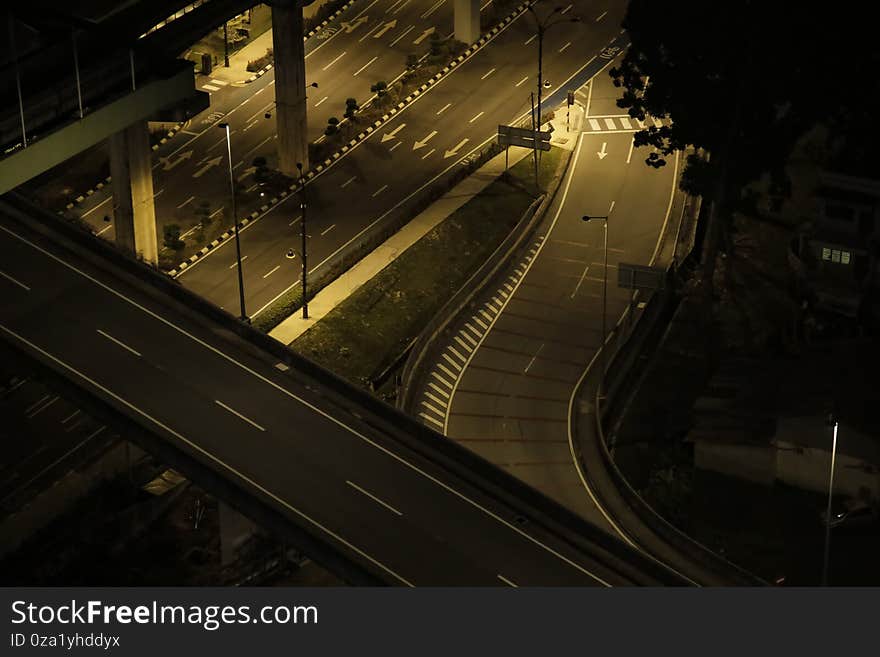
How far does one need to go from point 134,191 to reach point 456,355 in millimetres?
27382

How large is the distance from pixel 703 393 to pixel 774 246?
A: 2136 cm

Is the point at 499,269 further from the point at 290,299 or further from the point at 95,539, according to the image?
the point at 95,539

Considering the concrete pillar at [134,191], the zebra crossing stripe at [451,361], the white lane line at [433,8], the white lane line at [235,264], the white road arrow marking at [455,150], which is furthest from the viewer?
the white lane line at [433,8]

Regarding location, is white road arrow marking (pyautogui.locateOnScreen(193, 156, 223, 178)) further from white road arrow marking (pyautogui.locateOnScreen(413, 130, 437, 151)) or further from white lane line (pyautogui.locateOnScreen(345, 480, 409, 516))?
white lane line (pyautogui.locateOnScreen(345, 480, 409, 516))

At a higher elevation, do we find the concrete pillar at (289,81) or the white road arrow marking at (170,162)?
the concrete pillar at (289,81)

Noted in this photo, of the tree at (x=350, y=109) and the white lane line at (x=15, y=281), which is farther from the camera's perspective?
the tree at (x=350, y=109)

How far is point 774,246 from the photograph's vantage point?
5807 inches

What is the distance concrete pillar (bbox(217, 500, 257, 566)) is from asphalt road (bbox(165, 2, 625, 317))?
966 inches

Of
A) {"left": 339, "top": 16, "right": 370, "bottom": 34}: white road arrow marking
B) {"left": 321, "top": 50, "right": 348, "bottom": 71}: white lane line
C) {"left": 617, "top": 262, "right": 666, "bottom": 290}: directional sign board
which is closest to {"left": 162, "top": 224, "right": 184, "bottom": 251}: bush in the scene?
{"left": 321, "top": 50, "right": 348, "bottom": 71}: white lane line

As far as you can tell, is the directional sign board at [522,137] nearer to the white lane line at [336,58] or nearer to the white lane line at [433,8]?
the white lane line at [336,58]

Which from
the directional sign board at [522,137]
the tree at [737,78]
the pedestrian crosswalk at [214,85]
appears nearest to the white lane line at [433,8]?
the pedestrian crosswalk at [214,85]

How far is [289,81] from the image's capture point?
150 metres

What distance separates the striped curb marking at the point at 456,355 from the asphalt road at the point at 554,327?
73 millimetres

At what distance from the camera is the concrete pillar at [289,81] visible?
148875mm
